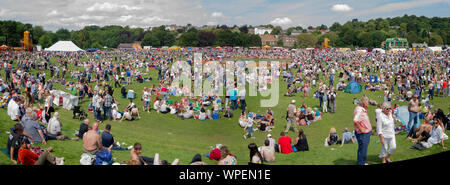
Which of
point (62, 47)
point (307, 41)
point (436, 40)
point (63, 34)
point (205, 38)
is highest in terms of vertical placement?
point (63, 34)

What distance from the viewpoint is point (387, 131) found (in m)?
6.43

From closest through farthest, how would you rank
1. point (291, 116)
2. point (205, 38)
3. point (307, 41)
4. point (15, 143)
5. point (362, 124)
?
point (362, 124) → point (15, 143) → point (291, 116) → point (205, 38) → point (307, 41)

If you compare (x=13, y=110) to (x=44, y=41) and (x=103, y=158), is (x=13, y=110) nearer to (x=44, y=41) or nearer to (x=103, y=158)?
(x=103, y=158)

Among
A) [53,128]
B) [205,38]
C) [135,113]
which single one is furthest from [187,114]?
[205,38]

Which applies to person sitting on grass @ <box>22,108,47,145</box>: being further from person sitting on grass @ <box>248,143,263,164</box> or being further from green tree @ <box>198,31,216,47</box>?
green tree @ <box>198,31,216,47</box>

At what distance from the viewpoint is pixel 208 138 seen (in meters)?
11.4

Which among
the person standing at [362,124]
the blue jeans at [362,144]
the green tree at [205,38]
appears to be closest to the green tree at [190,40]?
the green tree at [205,38]

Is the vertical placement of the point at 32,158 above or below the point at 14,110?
below

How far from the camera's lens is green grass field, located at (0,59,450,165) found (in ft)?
26.5

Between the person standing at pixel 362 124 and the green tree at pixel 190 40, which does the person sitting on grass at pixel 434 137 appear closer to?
the person standing at pixel 362 124

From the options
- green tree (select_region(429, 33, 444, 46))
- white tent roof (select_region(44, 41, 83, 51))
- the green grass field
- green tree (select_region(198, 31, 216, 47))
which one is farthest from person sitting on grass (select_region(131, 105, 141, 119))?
green tree (select_region(429, 33, 444, 46))
